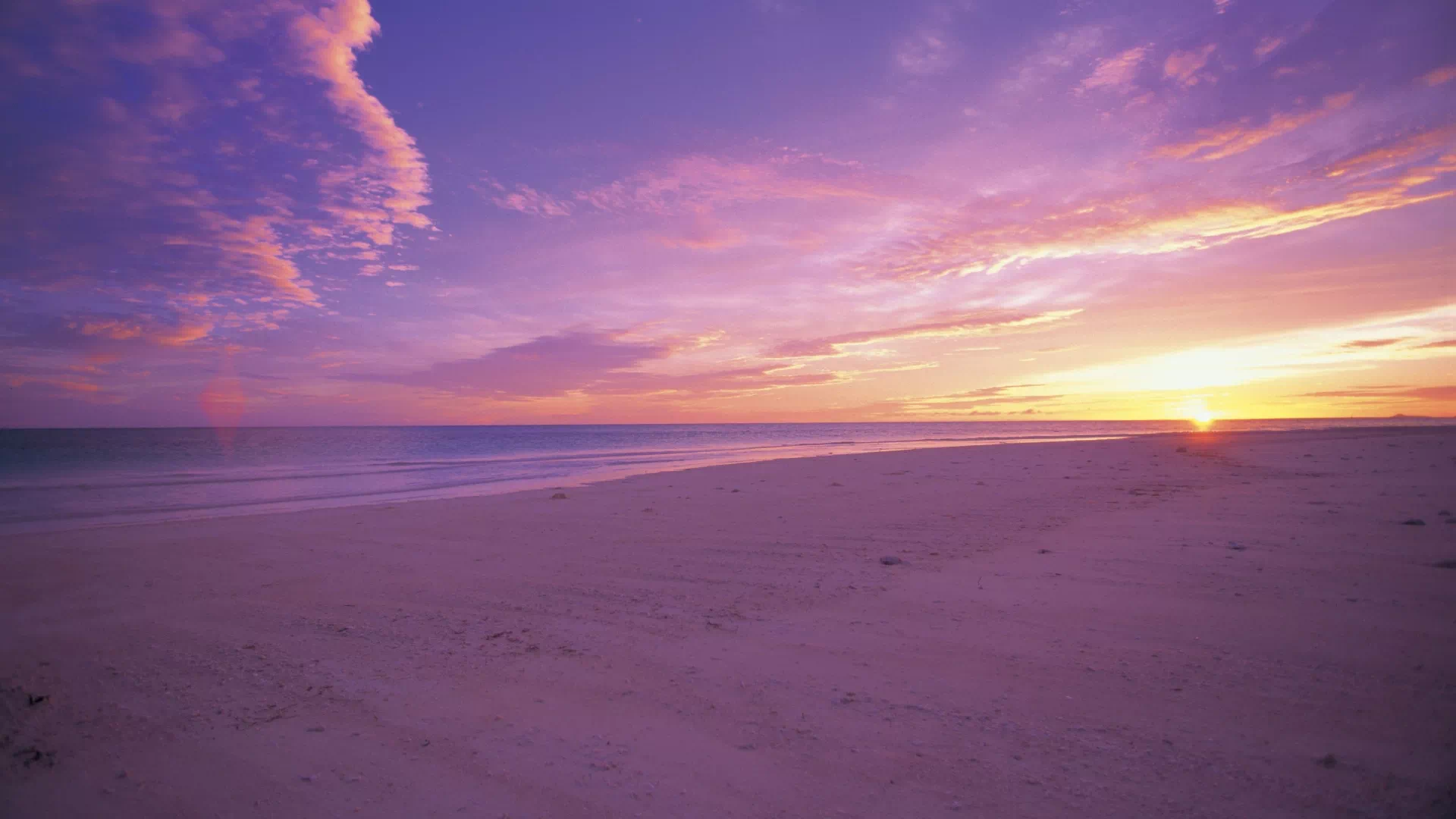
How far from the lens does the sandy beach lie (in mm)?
3021

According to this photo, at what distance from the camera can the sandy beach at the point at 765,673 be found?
3.02 metres

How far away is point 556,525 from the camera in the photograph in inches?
410

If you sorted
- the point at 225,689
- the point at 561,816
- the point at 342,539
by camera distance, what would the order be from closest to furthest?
the point at 561,816 < the point at 225,689 < the point at 342,539

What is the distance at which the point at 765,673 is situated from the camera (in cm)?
428

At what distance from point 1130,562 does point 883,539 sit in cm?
282

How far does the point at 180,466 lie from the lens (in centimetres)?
2980

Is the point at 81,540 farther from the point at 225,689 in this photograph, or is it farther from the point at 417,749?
the point at 417,749

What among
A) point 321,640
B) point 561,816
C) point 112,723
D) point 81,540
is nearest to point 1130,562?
point 561,816

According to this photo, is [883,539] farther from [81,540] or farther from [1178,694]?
[81,540]

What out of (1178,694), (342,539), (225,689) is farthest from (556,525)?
(1178,694)

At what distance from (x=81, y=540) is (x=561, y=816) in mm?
11979

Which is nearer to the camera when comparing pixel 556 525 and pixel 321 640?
pixel 321 640

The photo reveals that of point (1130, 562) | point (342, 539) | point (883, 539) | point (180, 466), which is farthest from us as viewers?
point (180, 466)

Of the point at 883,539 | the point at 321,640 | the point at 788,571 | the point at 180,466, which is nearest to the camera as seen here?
the point at 321,640
